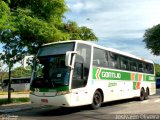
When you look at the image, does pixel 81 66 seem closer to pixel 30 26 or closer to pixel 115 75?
pixel 115 75

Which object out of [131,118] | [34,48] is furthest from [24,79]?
[131,118]

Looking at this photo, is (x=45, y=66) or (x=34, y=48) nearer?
(x=45, y=66)

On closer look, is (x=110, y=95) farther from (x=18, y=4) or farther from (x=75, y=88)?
(x=18, y=4)

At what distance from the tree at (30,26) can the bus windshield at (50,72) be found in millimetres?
4374

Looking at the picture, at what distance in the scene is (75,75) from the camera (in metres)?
16.4

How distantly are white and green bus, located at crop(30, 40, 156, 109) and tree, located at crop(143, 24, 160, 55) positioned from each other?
49.2 m

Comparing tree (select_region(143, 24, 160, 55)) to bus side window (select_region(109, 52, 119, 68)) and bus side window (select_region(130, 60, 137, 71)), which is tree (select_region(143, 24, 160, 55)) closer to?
bus side window (select_region(130, 60, 137, 71))

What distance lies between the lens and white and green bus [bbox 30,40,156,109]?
16.0 metres

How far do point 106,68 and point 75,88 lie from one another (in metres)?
3.73

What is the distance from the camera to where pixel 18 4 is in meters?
22.8

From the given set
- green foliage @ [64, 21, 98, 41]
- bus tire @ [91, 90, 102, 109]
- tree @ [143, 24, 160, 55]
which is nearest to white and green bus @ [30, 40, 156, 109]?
bus tire @ [91, 90, 102, 109]

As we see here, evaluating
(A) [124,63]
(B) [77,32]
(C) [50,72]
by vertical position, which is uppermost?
(B) [77,32]

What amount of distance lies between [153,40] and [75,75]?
5558 centimetres

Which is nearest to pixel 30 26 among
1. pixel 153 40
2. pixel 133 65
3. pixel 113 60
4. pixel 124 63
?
pixel 113 60
